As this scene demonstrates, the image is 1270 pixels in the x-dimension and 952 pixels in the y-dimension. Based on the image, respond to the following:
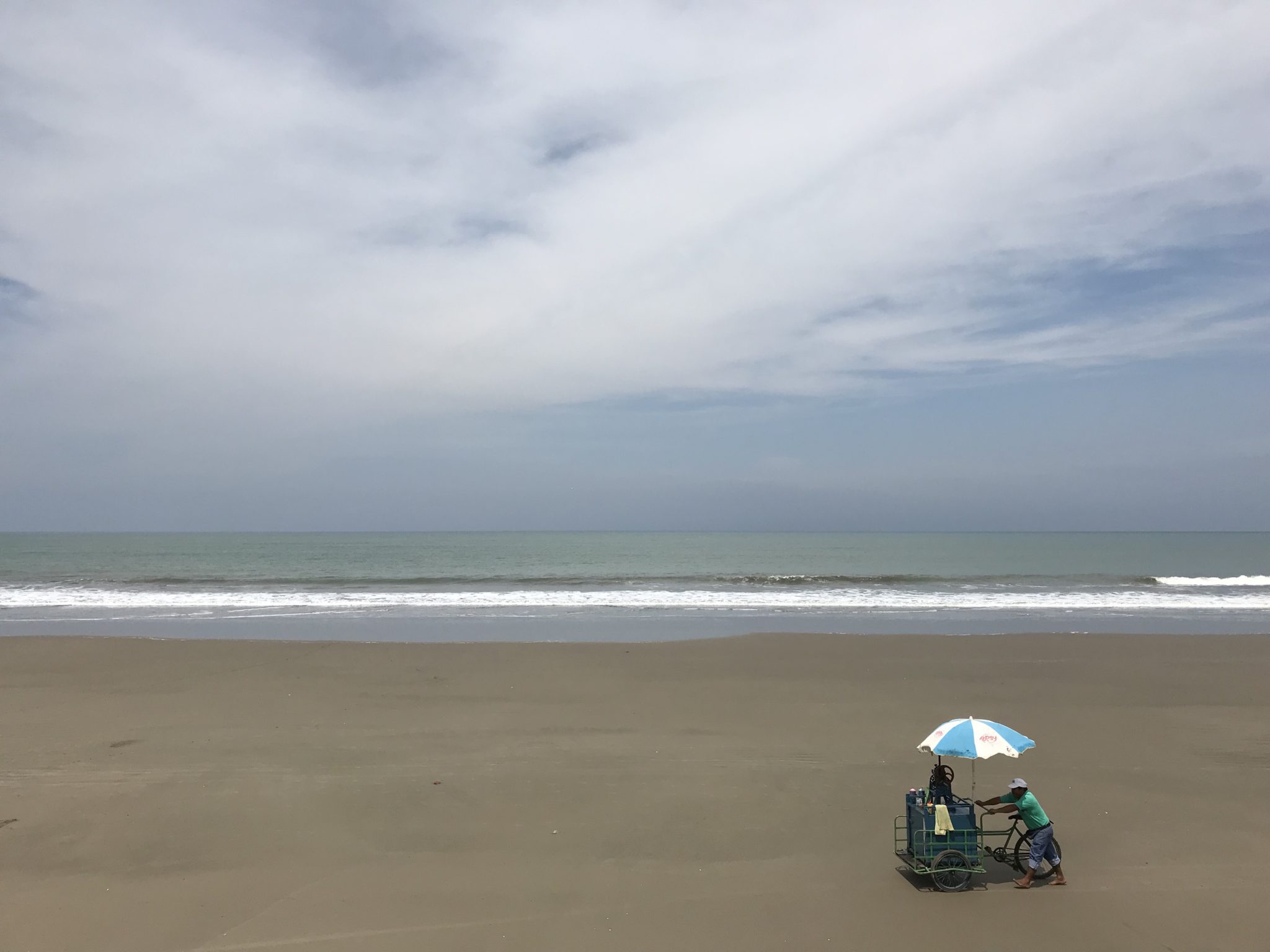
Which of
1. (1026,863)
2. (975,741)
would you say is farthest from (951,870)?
(975,741)

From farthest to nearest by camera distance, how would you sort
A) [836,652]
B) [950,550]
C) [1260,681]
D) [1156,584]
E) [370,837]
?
[950,550], [1156,584], [836,652], [1260,681], [370,837]

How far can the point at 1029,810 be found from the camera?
677 centimetres

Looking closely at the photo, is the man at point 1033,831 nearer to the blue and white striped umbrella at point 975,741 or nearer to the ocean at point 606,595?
the blue and white striped umbrella at point 975,741

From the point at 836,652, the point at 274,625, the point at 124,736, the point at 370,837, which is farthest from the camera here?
the point at 274,625

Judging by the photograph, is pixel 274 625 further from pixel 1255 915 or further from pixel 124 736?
pixel 1255 915

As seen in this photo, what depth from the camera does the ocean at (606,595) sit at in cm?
2212

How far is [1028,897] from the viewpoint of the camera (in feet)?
21.8

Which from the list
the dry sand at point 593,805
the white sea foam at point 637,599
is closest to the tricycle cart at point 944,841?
the dry sand at point 593,805

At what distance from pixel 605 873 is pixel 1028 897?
12.3 feet

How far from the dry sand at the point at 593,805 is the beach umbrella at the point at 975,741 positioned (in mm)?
1340

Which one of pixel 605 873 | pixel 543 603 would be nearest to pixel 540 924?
pixel 605 873

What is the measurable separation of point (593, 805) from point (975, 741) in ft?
13.9

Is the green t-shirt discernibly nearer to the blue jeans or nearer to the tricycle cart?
the blue jeans

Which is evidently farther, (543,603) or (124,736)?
(543,603)
